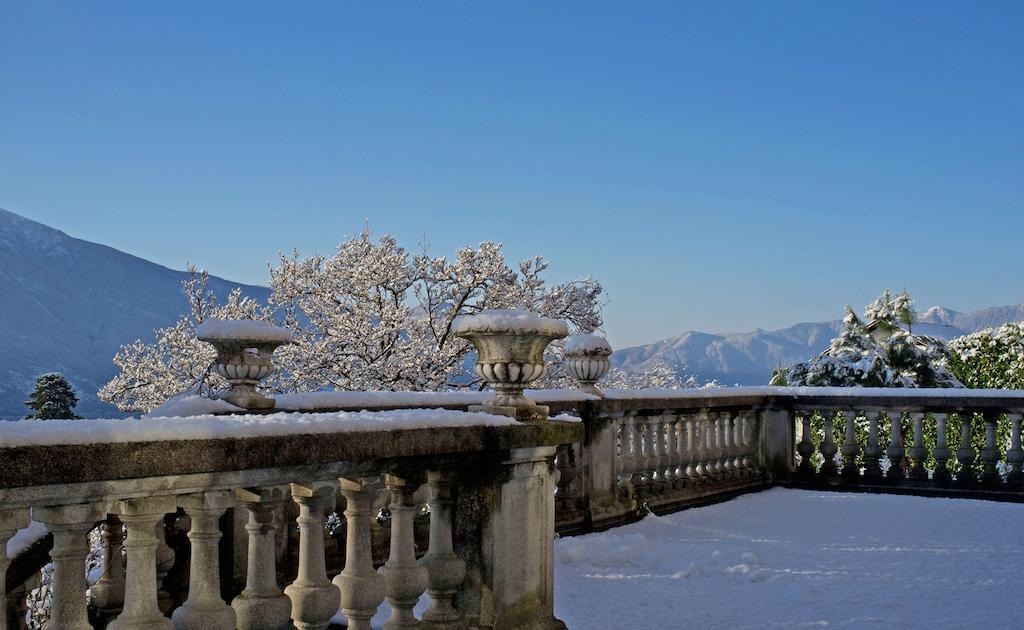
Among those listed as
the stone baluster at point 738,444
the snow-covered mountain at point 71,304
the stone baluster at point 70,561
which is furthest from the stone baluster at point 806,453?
the snow-covered mountain at point 71,304

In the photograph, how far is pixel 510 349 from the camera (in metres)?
4.18

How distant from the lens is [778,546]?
705cm

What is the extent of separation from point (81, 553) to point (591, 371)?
231 inches

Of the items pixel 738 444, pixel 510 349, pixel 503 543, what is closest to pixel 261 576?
pixel 503 543

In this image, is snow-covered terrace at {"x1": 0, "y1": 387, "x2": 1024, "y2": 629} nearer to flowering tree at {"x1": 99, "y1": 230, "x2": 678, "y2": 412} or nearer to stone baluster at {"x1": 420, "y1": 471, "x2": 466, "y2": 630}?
stone baluster at {"x1": 420, "y1": 471, "x2": 466, "y2": 630}

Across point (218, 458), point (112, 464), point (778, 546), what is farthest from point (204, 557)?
point (778, 546)

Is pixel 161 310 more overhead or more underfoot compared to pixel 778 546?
more overhead

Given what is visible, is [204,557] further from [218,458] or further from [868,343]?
[868,343]

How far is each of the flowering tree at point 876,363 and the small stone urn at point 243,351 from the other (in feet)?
51.6

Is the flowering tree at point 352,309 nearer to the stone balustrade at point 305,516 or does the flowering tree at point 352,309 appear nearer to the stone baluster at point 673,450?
the stone baluster at point 673,450

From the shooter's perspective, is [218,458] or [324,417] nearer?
[218,458]

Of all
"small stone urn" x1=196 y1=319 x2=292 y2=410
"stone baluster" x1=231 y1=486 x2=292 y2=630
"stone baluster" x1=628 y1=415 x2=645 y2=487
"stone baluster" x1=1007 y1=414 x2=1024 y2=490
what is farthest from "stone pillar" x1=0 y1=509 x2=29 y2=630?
"stone baluster" x1=1007 y1=414 x2=1024 y2=490

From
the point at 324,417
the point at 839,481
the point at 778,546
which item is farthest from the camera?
the point at 839,481

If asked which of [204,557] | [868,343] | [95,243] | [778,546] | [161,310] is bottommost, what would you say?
[778,546]
